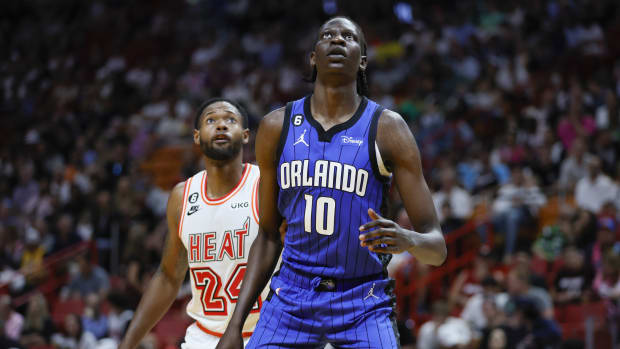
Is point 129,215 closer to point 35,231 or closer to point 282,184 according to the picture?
point 35,231

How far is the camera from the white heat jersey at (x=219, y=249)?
180 inches

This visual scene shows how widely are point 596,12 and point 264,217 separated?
11617 mm

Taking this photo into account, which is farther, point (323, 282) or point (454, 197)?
point (454, 197)

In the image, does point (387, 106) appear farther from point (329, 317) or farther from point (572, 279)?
point (329, 317)

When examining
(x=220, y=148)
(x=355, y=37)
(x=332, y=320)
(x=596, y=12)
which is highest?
(x=596, y=12)

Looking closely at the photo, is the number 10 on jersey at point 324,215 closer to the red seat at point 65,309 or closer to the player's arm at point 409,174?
the player's arm at point 409,174

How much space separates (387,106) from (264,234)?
10259mm

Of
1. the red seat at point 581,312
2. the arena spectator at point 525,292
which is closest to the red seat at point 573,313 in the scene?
the red seat at point 581,312

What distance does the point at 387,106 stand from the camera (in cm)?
1375

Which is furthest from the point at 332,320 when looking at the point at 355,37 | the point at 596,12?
the point at 596,12

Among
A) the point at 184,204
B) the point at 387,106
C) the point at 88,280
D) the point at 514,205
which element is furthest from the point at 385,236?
the point at 387,106

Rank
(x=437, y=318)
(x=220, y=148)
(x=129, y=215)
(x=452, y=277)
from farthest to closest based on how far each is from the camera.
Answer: (x=129, y=215)
(x=452, y=277)
(x=437, y=318)
(x=220, y=148)

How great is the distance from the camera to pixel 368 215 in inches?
133

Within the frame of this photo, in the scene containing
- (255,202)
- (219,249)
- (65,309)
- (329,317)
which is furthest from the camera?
(65,309)
